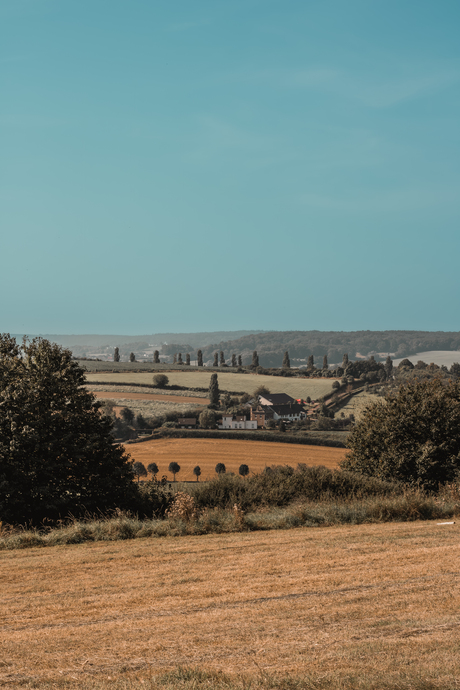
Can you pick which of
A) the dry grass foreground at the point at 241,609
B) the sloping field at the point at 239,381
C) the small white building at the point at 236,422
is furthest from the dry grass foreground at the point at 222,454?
the dry grass foreground at the point at 241,609

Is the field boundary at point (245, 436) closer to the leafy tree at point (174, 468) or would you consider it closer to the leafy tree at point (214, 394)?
the leafy tree at point (174, 468)

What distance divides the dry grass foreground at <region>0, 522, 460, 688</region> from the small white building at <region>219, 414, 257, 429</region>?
197 ft

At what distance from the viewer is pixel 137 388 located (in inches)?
3457

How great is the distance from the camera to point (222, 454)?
54781 mm

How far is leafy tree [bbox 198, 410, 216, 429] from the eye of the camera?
69.5 meters

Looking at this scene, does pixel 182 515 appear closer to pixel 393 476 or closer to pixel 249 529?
pixel 249 529

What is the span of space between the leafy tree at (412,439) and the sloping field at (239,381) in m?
64.3

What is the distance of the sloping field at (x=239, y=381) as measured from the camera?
92.7m

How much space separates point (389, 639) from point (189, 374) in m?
98.4

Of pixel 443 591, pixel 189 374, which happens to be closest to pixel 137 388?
pixel 189 374

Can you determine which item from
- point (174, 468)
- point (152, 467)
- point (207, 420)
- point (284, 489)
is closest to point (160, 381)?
point (207, 420)

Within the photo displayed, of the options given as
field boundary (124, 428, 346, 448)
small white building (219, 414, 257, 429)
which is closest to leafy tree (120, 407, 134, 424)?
field boundary (124, 428, 346, 448)

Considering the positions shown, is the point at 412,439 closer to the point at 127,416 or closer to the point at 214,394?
the point at 127,416

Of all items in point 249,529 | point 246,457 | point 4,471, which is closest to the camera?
point 249,529
